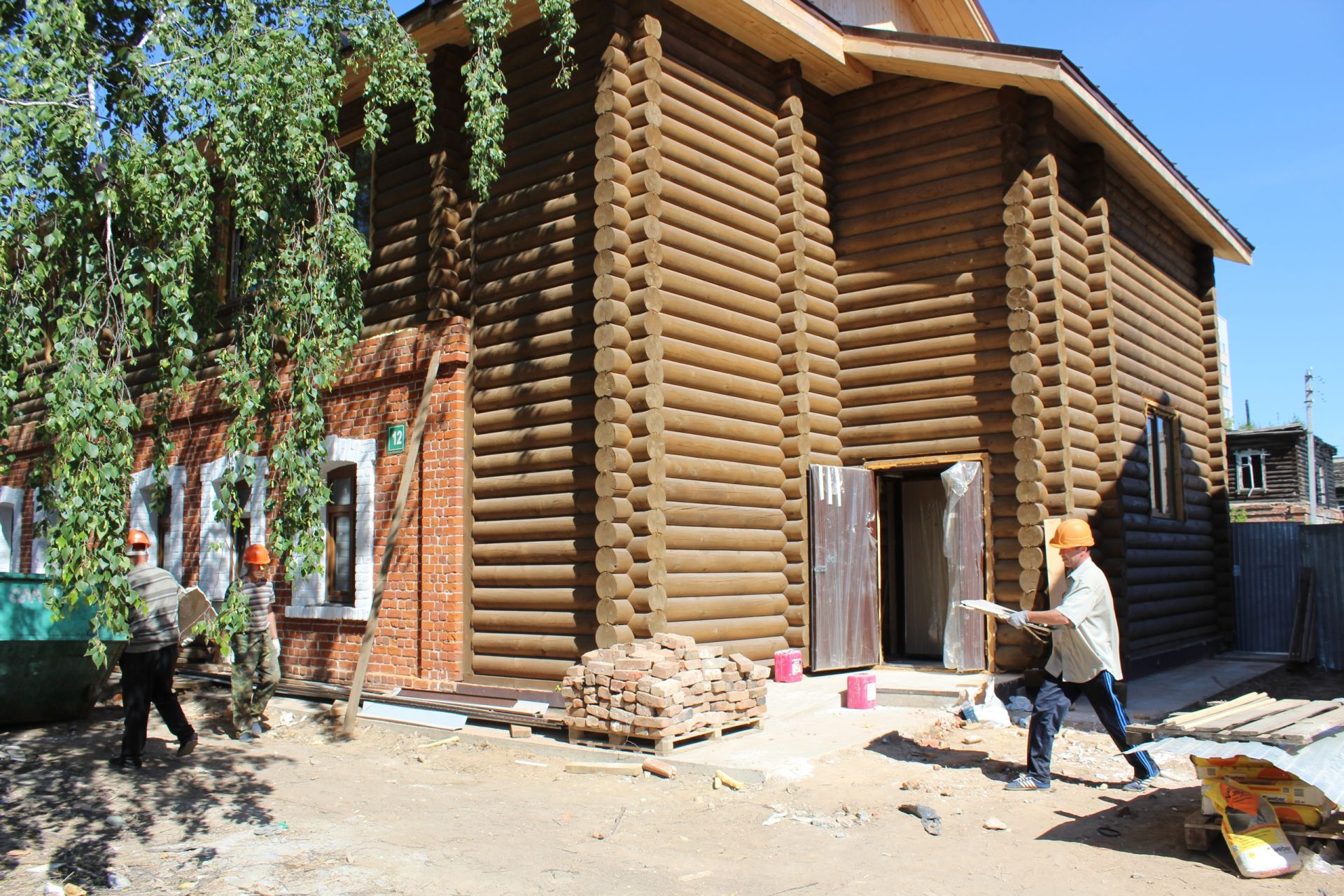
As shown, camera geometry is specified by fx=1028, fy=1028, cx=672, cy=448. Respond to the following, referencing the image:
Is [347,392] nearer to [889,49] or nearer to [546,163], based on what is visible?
[546,163]

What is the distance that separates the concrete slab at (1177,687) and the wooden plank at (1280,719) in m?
2.30

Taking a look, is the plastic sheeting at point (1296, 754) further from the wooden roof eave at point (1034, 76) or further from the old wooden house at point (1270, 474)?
the old wooden house at point (1270, 474)

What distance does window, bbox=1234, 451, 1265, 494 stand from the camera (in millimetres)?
31609

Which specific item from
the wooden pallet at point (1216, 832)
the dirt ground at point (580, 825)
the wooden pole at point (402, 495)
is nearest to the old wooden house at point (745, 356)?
the wooden pole at point (402, 495)

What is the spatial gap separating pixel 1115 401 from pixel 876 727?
16.0 feet

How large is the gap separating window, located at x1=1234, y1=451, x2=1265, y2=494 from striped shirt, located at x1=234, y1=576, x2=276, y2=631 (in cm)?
3067

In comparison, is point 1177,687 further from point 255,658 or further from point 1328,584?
point 255,658

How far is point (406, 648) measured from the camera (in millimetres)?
10445

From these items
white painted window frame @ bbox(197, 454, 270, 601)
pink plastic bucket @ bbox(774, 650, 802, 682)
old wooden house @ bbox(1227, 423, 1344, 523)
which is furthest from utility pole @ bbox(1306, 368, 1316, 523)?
white painted window frame @ bbox(197, 454, 270, 601)

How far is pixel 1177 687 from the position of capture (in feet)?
35.6

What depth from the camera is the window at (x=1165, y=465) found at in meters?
12.8

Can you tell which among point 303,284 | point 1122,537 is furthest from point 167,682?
point 1122,537

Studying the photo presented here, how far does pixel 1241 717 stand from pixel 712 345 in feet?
18.3

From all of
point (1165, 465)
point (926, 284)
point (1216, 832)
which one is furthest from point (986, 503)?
point (1216, 832)
